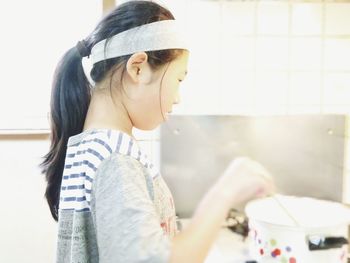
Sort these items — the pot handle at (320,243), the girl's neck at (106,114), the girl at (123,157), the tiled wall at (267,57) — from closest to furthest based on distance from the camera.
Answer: the girl at (123,157), the girl's neck at (106,114), the pot handle at (320,243), the tiled wall at (267,57)

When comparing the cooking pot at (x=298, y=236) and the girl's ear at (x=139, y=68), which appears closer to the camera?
the girl's ear at (x=139, y=68)

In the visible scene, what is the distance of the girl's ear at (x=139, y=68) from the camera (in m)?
0.48

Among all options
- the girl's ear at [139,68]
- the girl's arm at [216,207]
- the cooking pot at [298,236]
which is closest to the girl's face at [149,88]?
the girl's ear at [139,68]

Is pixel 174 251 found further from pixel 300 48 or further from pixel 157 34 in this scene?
pixel 300 48

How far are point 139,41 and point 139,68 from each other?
1.3 inches

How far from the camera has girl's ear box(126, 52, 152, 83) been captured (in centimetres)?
48

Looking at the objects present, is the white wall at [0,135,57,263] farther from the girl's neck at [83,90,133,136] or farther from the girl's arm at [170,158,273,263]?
the girl's arm at [170,158,273,263]

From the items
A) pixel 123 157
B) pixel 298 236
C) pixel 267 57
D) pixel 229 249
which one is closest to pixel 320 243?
pixel 298 236

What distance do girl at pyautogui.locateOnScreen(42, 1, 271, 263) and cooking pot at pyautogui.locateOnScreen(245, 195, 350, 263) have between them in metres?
0.22

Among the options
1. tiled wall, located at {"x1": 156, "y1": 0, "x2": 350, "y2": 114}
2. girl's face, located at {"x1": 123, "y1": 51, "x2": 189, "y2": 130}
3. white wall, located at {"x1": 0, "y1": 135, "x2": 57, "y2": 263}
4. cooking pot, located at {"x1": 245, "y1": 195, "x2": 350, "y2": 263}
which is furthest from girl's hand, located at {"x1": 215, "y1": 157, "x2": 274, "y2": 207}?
white wall, located at {"x1": 0, "y1": 135, "x2": 57, "y2": 263}

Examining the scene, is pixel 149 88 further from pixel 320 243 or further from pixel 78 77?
pixel 320 243

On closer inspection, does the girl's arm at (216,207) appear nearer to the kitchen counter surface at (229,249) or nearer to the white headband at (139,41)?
the white headband at (139,41)

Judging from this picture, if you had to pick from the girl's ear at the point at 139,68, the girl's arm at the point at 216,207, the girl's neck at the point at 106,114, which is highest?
the girl's ear at the point at 139,68

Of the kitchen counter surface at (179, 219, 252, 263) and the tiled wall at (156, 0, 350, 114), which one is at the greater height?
the tiled wall at (156, 0, 350, 114)
